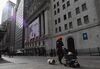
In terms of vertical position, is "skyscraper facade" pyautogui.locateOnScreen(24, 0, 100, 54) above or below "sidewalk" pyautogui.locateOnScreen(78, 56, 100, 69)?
above

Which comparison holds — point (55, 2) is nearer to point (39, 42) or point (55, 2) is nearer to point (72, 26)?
point (72, 26)

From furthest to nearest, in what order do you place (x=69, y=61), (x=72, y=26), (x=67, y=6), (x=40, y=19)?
(x=40, y=19) < (x=67, y=6) < (x=72, y=26) < (x=69, y=61)

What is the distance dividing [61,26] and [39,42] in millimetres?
16775

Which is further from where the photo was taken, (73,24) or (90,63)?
(73,24)

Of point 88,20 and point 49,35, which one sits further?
point 49,35

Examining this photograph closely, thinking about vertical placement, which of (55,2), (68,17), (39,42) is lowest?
(39,42)

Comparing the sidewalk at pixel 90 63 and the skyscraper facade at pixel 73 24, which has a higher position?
the skyscraper facade at pixel 73 24

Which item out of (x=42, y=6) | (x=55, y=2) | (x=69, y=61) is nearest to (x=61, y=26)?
(x=55, y=2)

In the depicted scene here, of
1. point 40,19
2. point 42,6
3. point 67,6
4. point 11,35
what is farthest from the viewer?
point 11,35

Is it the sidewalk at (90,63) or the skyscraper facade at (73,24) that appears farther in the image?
the skyscraper facade at (73,24)

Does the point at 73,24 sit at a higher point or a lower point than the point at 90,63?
higher

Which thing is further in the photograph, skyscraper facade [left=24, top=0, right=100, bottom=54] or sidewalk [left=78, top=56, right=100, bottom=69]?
skyscraper facade [left=24, top=0, right=100, bottom=54]

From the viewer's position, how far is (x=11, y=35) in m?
152

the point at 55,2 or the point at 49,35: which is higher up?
the point at 55,2
